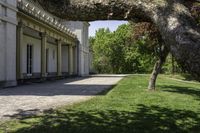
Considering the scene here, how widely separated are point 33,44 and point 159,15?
2911cm

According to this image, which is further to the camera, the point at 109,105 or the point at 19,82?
the point at 19,82

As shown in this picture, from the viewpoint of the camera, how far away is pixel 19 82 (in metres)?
24.8

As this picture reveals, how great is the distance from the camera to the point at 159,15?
14.4ft

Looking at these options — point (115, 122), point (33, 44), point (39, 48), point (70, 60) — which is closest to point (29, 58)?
point (33, 44)

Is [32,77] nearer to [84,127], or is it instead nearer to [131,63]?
[84,127]

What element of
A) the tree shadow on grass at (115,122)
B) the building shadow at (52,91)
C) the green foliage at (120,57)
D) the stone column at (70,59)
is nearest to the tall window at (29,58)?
the building shadow at (52,91)

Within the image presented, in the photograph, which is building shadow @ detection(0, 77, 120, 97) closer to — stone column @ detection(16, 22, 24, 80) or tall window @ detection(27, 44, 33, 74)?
stone column @ detection(16, 22, 24, 80)

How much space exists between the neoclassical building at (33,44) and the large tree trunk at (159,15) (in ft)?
8.59

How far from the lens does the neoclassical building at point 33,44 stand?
22.2 metres

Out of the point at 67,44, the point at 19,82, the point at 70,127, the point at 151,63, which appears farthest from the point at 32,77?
the point at 151,63

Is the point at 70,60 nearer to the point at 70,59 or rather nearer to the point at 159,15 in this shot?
the point at 70,59

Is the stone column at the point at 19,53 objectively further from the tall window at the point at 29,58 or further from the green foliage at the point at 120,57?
the green foliage at the point at 120,57

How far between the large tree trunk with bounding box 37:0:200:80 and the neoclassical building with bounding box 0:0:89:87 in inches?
103

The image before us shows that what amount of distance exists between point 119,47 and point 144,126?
228 feet
